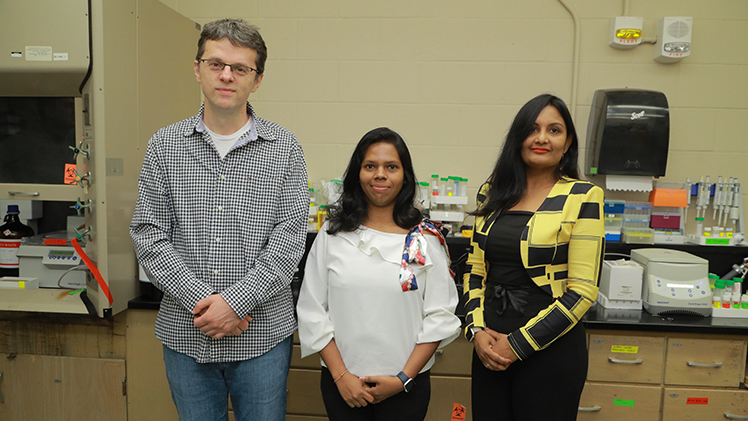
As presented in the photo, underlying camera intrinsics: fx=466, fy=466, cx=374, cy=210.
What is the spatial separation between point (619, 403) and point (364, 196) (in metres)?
1.42

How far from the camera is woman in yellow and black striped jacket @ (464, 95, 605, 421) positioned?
52.9 inches

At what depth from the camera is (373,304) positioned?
4.47 ft

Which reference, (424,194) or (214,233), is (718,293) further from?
(214,233)

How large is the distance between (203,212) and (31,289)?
4.35 ft

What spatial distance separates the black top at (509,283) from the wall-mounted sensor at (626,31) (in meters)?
1.57

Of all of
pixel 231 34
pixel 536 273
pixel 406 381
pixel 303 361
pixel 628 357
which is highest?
pixel 231 34

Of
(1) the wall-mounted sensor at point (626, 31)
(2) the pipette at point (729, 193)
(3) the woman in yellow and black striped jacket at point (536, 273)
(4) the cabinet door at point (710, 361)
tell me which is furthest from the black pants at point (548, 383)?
(1) the wall-mounted sensor at point (626, 31)

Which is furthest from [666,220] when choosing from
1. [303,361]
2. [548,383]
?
[303,361]

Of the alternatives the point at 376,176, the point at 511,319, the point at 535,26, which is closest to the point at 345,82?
the point at 535,26

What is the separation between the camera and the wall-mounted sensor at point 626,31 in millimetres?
2393

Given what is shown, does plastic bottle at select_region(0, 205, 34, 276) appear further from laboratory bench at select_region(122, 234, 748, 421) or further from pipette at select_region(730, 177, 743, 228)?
pipette at select_region(730, 177, 743, 228)

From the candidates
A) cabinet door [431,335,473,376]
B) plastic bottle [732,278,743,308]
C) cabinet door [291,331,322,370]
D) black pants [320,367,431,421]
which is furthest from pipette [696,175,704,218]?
cabinet door [291,331,322,370]

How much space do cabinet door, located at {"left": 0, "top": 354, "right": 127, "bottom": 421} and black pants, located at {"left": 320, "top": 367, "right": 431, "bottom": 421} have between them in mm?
1224

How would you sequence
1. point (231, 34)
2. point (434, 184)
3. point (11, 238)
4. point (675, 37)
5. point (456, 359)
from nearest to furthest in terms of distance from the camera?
point (231, 34) → point (456, 359) → point (11, 238) → point (675, 37) → point (434, 184)
